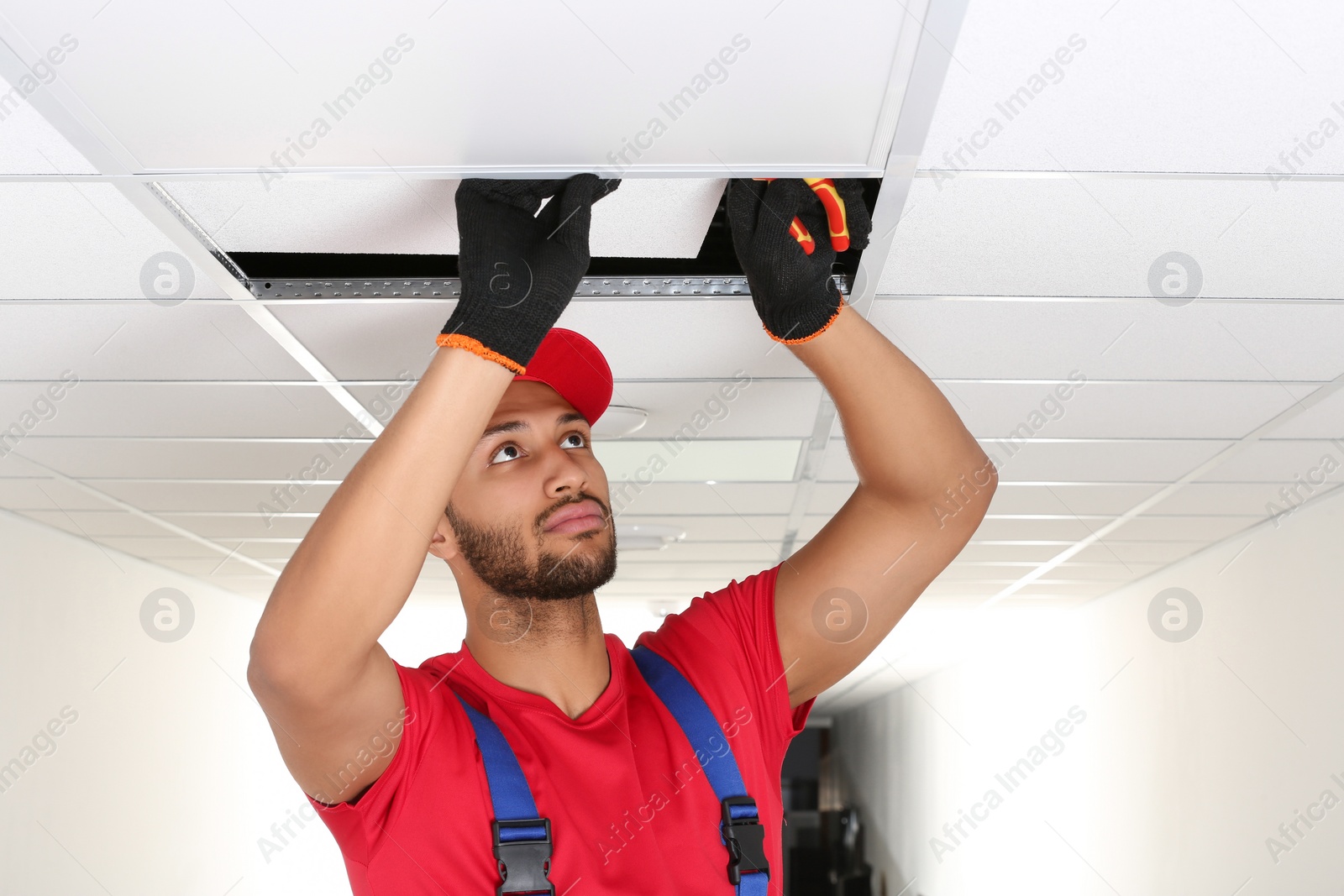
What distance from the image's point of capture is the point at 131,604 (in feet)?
14.2

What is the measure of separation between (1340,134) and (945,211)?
528 millimetres

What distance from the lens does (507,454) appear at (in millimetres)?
1771

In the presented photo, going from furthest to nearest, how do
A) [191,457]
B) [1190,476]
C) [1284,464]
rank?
1. [1190,476]
2. [1284,464]
3. [191,457]

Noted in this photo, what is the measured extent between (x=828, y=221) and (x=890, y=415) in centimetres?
35

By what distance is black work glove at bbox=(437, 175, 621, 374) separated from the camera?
1257 mm

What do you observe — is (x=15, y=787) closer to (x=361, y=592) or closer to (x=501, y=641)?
(x=501, y=641)

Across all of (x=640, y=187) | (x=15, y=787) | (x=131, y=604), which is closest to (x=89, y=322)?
(x=640, y=187)

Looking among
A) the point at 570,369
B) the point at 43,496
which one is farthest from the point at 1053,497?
the point at 43,496

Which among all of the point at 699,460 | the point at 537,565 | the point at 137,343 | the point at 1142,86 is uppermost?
the point at 699,460

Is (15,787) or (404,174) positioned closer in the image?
(404,174)

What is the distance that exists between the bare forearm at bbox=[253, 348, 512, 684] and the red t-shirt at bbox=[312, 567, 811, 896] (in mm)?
308

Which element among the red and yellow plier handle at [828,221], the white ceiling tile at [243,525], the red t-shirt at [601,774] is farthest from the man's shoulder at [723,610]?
the white ceiling tile at [243,525]

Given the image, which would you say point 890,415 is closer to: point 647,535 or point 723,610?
point 723,610

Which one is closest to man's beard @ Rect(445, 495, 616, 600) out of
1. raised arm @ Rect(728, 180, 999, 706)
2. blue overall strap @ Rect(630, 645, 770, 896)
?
blue overall strap @ Rect(630, 645, 770, 896)
